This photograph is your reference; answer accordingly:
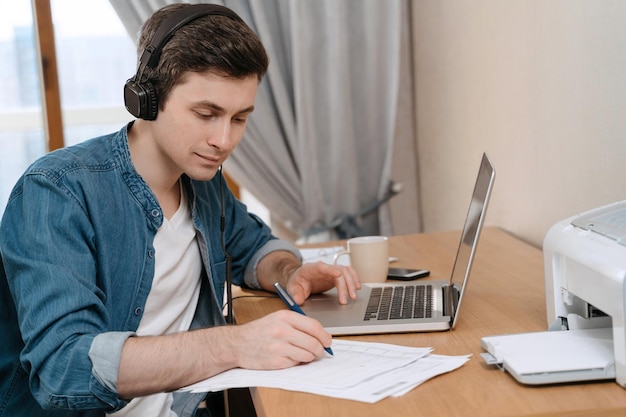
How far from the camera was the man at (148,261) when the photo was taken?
103cm

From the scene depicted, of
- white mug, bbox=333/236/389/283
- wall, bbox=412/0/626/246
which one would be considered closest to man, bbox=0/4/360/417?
white mug, bbox=333/236/389/283

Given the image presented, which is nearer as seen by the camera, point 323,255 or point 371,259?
point 371,259

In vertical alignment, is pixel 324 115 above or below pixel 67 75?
below

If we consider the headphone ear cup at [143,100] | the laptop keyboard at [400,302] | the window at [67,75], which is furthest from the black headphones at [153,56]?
the window at [67,75]

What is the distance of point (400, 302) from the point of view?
1.35m

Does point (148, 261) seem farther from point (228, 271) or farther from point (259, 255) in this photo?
point (259, 255)

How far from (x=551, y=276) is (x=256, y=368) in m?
0.43

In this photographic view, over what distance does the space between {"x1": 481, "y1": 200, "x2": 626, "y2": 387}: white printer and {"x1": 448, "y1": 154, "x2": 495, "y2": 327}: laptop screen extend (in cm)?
11

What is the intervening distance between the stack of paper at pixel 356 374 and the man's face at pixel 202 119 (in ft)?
1.28

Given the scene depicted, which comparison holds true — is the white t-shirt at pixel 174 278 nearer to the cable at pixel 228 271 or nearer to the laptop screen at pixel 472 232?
the cable at pixel 228 271

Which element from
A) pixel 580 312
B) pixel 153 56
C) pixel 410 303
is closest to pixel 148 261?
pixel 153 56

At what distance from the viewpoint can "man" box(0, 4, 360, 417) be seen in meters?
1.03

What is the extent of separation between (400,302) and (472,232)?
0.66ft

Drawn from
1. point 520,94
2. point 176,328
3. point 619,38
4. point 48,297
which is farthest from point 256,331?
point 520,94
